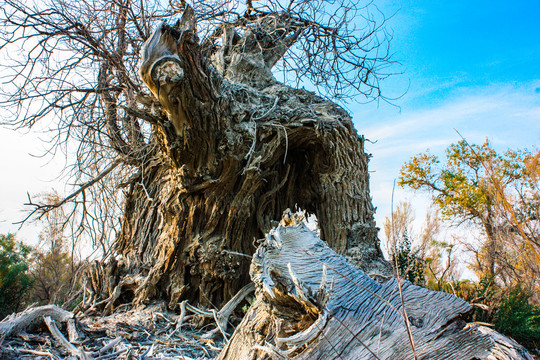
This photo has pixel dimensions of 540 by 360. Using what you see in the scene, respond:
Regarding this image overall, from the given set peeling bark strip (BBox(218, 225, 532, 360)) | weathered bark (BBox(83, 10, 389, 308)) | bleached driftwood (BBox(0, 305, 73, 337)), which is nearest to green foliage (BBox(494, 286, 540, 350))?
weathered bark (BBox(83, 10, 389, 308))

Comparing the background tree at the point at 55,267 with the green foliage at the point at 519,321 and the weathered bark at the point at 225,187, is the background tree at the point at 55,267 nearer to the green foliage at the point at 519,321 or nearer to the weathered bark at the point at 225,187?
the weathered bark at the point at 225,187

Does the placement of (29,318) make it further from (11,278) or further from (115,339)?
(11,278)

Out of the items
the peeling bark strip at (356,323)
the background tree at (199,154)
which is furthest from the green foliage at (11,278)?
the peeling bark strip at (356,323)

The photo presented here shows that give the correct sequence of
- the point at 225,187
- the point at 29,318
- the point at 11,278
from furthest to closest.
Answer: the point at 11,278 → the point at 225,187 → the point at 29,318

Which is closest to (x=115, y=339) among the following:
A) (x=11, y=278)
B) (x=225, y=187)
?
(x=225, y=187)

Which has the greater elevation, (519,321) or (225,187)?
(225,187)

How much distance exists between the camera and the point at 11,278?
6.68 m

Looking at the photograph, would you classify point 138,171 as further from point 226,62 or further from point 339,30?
point 339,30

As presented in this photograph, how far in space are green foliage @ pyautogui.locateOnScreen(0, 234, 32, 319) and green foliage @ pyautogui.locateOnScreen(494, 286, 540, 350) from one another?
8.24 meters

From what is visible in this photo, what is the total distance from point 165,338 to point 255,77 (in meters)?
3.68

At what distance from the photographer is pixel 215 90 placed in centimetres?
319

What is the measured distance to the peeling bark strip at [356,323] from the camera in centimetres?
120

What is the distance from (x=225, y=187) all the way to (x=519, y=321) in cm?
422

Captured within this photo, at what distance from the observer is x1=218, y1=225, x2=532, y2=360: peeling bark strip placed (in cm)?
120
